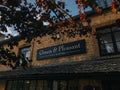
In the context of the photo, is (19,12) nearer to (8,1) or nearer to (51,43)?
(8,1)

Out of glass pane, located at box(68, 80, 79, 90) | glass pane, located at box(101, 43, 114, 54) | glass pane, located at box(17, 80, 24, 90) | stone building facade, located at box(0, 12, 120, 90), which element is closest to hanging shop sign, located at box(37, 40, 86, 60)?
stone building facade, located at box(0, 12, 120, 90)

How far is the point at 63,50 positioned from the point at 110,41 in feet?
10.9

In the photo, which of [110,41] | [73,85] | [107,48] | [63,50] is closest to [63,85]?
[73,85]

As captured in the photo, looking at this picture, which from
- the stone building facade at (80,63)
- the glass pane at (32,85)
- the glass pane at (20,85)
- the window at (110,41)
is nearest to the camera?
the stone building facade at (80,63)

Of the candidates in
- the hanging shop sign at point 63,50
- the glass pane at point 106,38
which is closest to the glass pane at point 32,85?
the hanging shop sign at point 63,50

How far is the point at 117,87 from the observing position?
321 inches

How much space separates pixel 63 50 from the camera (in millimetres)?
11711

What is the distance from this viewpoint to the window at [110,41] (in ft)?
31.6

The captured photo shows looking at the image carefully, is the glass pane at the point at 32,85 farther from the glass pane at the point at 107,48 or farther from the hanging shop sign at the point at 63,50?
the glass pane at the point at 107,48

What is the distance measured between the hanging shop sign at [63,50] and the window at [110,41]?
3.98ft

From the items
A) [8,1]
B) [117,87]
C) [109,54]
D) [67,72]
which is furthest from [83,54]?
[8,1]

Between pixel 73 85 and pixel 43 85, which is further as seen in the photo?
pixel 43 85

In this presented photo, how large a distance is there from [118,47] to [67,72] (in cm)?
337

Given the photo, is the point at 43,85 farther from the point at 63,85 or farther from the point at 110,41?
the point at 110,41
